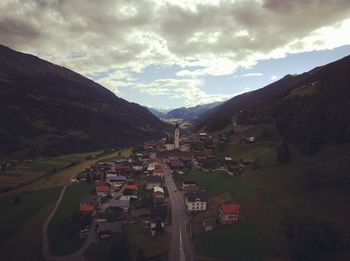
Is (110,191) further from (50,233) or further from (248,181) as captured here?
(248,181)

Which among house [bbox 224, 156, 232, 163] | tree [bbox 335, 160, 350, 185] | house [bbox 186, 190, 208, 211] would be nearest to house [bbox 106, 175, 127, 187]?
house [bbox 186, 190, 208, 211]

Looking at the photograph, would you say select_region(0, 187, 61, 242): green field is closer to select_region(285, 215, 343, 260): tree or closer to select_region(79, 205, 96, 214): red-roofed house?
select_region(79, 205, 96, 214): red-roofed house

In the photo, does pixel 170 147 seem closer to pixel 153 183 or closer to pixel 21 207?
pixel 153 183

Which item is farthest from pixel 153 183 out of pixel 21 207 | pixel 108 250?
pixel 108 250

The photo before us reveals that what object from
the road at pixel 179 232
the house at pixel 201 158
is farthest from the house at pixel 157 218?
the house at pixel 201 158

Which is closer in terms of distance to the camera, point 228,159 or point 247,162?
point 247,162

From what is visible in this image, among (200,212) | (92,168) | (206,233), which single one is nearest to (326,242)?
(206,233)
